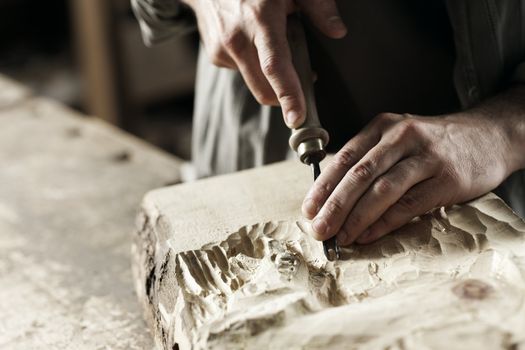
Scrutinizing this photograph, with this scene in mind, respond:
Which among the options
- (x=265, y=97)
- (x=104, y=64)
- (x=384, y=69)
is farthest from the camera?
(x=104, y=64)

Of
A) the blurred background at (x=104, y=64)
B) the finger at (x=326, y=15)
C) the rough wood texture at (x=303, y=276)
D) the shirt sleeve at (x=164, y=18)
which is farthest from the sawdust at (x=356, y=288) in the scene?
the blurred background at (x=104, y=64)

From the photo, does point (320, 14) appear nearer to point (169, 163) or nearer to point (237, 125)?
point (237, 125)

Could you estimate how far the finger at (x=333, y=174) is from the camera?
105cm

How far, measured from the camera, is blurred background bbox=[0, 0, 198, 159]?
132 inches

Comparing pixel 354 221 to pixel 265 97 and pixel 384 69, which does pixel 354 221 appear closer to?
pixel 265 97

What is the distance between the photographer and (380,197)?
102 centimetres

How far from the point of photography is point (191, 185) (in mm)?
1226

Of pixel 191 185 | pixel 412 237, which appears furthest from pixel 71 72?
pixel 412 237

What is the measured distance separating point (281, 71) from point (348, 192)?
0.21 meters

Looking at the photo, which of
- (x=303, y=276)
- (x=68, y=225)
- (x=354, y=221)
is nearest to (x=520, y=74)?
(x=354, y=221)

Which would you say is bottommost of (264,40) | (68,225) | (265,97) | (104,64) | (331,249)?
(104,64)

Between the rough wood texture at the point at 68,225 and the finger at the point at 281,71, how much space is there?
42 centimetres

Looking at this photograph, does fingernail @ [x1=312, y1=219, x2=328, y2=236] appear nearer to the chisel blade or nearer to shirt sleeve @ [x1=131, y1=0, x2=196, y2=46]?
the chisel blade

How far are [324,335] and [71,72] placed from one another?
332 centimetres
